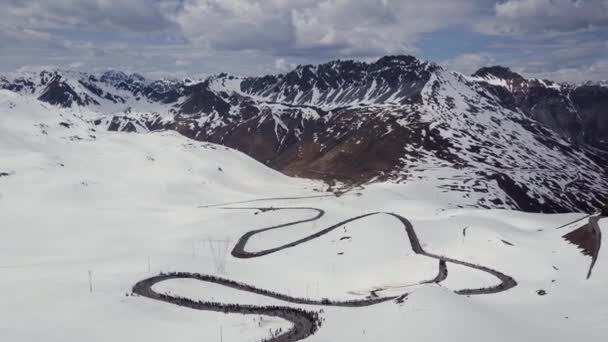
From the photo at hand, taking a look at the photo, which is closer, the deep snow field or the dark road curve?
the deep snow field

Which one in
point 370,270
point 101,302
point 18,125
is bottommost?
point 370,270

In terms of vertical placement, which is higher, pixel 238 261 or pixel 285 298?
pixel 285 298

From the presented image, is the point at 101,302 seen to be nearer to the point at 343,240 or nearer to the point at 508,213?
the point at 343,240

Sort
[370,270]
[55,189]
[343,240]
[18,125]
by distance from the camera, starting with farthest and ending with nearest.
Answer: [18,125]
[55,189]
[343,240]
[370,270]

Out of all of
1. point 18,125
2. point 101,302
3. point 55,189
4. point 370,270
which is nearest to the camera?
point 101,302

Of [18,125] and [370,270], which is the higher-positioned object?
[18,125]

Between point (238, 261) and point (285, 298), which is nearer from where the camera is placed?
point (285, 298)

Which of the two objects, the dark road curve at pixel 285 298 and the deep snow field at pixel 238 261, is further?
the dark road curve at pixel 285 298

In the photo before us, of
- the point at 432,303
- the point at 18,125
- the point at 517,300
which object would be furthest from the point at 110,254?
the point at 18,125
